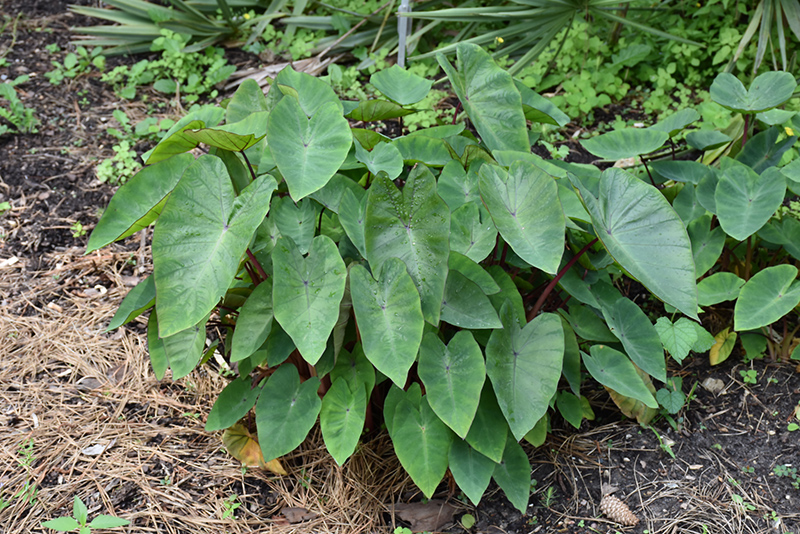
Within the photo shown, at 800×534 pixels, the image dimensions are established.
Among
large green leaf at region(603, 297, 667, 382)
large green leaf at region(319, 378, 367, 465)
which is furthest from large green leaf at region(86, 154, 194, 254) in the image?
large green leaf at region(603, 297, 667, 382)

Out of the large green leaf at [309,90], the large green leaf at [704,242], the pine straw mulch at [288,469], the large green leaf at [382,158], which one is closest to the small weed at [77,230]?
the pine straw mulch at [288,469]

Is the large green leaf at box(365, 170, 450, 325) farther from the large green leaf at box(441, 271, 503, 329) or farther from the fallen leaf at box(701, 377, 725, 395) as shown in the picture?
the fallen leaf at box(701, 377, 725, 395)

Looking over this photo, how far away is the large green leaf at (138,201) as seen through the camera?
48.0 inches

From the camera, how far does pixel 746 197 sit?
153 cm

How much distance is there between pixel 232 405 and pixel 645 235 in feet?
3.29

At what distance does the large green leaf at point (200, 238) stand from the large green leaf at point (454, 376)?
0.42 meters

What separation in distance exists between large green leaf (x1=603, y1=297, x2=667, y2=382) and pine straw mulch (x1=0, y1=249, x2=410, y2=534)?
62cm

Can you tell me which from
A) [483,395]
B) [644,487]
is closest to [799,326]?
[644,487]

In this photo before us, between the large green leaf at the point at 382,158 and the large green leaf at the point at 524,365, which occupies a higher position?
the large green leaf at the point at 382,158

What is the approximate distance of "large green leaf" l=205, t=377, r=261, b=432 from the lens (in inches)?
56.2

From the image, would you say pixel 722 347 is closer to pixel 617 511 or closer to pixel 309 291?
pixel 617 511

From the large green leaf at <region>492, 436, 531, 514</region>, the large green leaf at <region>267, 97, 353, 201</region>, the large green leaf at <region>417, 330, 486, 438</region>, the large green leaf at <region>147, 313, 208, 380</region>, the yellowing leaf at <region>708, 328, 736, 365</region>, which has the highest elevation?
the large green leaf at <region>267, 97, 353, 201</region>

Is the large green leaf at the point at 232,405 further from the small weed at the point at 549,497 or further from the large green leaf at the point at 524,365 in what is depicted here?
the small weed at the point at 549,497

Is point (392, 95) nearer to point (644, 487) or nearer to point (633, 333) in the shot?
point (633, 333)
